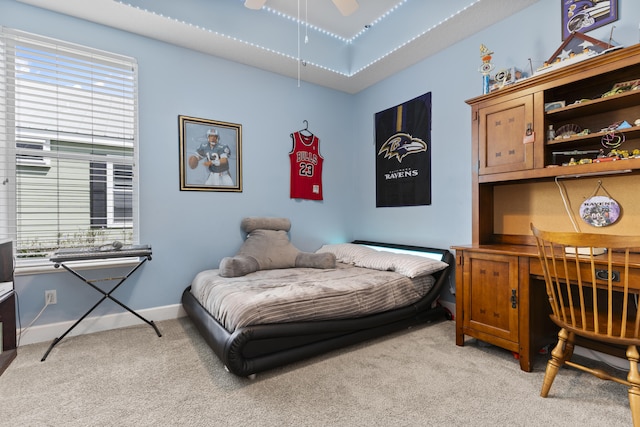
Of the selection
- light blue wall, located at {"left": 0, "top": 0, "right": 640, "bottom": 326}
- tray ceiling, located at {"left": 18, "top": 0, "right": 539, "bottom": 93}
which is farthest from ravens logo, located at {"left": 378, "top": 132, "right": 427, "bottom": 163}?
tray ceiling, located at {"left": 18, "top": 0, "right": 539, "bottom": 93}

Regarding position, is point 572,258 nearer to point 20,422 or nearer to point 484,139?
point 484,139

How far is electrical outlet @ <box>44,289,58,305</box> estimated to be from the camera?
7.98 ft

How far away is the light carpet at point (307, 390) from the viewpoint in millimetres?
1487

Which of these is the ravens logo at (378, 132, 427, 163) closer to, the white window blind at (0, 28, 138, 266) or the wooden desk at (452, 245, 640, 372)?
the wooden desk at (452, 245, 640, 372)

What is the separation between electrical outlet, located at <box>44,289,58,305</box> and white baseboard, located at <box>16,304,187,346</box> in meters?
0.18

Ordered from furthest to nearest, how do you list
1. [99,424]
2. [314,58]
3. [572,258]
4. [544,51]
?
[314,58]
[544,51]
[572,258]
[99,424]

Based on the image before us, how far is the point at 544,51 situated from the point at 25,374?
4.15 meters

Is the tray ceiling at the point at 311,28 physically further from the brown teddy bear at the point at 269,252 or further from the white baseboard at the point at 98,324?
the white baseboard at the point at 98,324

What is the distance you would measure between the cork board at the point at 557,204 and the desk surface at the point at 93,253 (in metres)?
2.93

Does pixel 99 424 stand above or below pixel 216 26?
below

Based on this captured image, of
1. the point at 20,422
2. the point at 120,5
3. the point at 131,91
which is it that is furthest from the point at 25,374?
the point at 120,5

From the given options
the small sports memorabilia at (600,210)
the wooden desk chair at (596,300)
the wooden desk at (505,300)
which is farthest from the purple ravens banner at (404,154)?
the wooden desk chair at (596,300)

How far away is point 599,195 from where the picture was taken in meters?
2.08

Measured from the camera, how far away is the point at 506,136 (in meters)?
2.23
